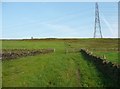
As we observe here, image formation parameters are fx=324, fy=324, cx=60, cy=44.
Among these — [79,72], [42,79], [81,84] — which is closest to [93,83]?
[81,84]

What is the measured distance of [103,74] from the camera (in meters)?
28.3

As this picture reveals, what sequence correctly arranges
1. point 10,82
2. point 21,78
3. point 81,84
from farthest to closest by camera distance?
point 21,78 → point 10,82 → point 81,84

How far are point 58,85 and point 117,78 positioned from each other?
4.57 meters

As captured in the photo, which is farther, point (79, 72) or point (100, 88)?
point (79, 72)

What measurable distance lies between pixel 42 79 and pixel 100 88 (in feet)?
18.8

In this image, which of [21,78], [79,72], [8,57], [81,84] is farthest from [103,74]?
[8,57]

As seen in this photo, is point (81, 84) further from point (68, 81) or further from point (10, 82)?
point (10, 82)

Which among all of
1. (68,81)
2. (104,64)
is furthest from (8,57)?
(68,81)

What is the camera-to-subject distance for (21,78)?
27375 millimetres

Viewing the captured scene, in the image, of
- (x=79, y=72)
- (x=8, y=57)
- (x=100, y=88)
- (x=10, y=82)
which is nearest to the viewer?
(x=100, y=88)

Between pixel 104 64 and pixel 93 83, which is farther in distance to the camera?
pixel 104 64

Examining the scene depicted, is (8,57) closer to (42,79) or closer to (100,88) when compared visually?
(42,79)

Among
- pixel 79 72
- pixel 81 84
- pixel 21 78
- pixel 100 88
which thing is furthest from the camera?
pixel 79 72

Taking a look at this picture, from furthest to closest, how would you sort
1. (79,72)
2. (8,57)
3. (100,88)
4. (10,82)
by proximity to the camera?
(8,57)
(79,72)
(10,82)
(100,88)
